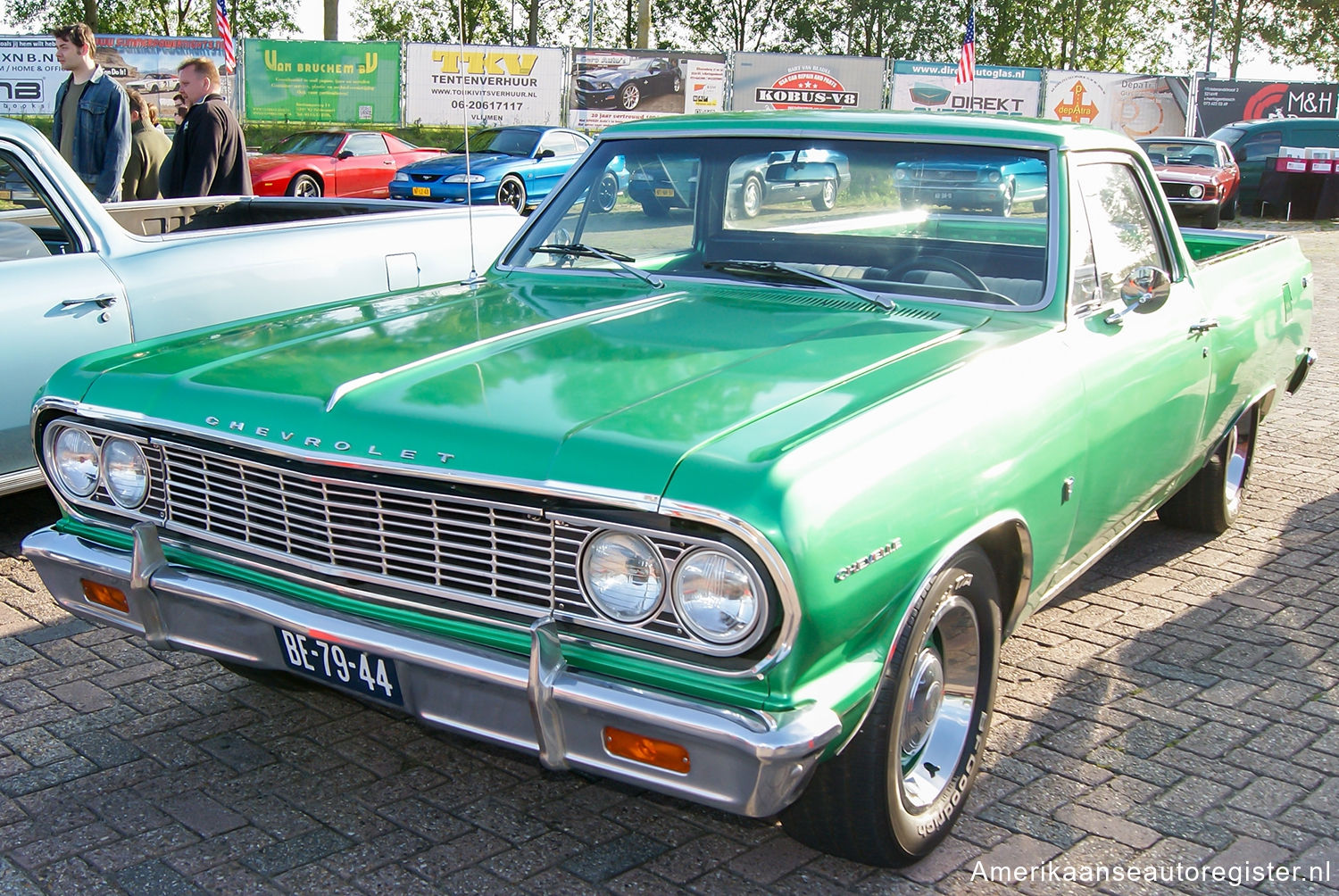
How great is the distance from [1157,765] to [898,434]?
1.41 m

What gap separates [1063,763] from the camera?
3.27 m

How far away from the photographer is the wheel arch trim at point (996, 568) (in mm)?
2447

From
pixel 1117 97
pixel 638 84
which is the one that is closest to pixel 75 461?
pixel 638 84

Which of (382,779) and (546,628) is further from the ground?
(546,628)

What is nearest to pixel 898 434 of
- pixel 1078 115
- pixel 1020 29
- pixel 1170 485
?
pixel 1170 485

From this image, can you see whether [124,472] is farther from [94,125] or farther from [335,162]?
[335,162]

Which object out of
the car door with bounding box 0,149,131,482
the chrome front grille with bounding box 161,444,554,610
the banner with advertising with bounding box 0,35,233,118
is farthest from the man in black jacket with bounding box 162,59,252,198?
the banner with advertising with bounding box 0,35,233,118

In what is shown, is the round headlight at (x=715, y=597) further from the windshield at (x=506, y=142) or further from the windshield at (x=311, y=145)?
the windshield at (x=311, y=145)

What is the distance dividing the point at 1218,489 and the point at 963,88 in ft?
86.4

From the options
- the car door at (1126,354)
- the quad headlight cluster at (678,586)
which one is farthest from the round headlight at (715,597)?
the car door at (1126,354)

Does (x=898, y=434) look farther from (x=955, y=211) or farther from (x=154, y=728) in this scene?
(x=154, y=728)

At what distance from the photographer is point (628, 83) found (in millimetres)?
27844

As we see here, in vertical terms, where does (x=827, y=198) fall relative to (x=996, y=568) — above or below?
above

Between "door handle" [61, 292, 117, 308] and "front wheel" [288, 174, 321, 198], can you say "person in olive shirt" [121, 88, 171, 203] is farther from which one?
"front wheel" [288, 174, 321, 198]
